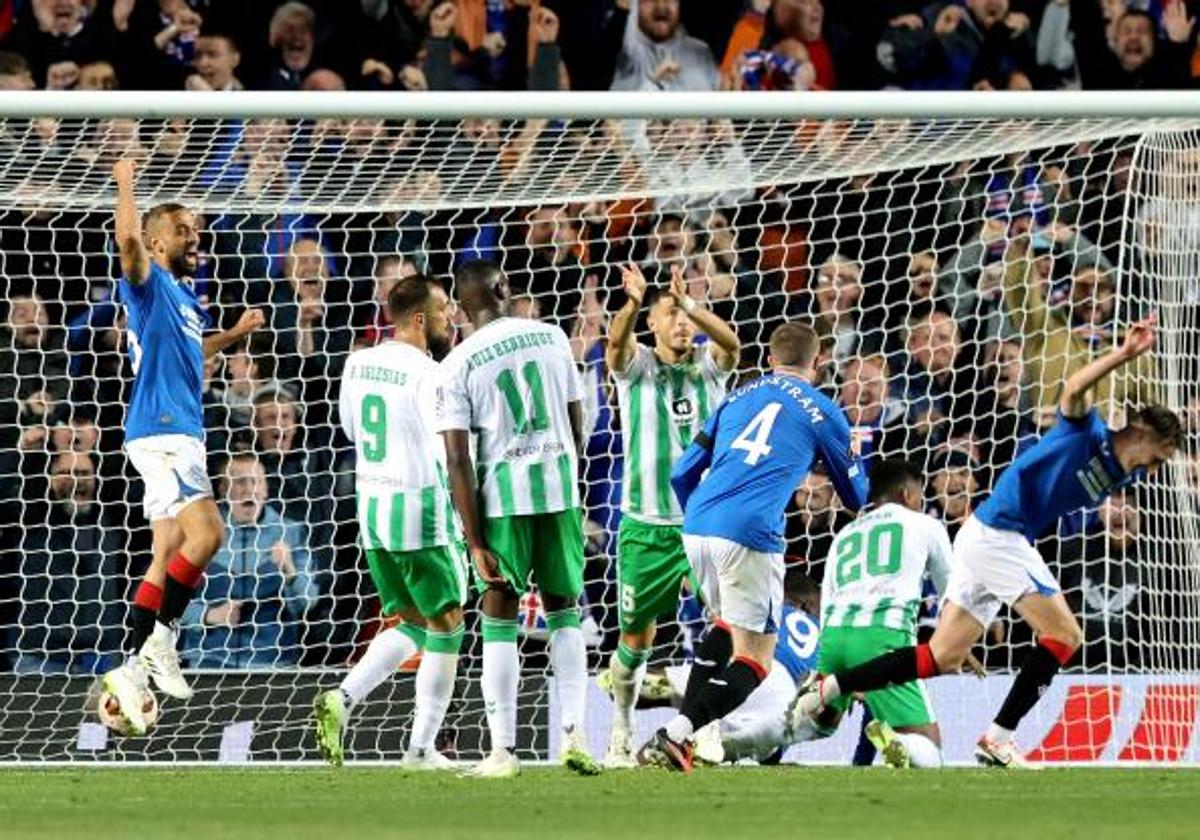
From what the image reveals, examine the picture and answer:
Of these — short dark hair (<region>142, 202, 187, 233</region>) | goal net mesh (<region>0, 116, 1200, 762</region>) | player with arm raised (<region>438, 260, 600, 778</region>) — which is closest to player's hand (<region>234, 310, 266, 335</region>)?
short dark hair (<region>142, 202, 187, 233</region>)

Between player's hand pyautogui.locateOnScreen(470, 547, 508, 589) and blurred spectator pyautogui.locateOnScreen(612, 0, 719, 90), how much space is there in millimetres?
6419

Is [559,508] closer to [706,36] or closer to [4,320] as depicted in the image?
[4,320]

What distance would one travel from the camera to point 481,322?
391 inches

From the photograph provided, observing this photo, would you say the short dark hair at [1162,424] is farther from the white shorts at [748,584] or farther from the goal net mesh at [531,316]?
the white shorts at [748,584]

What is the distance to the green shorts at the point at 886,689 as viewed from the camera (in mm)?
11328

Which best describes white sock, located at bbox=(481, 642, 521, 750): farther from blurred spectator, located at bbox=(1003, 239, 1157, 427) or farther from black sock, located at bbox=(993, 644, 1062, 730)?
blurred spectator, located at bbox=(1003, 239, 1157, 427)

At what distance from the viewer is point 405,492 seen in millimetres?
10820

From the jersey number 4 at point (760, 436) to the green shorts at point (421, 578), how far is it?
1.30 meters

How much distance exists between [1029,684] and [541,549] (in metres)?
2.38

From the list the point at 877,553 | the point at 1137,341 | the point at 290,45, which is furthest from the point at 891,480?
the point at 290,45

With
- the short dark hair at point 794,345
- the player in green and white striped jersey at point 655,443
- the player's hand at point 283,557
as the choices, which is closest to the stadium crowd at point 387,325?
the player's hand at point 283,557

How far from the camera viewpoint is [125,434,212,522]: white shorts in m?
10.9

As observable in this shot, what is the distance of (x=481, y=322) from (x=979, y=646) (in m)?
4.88

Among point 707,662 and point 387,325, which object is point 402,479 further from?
point 387,325
